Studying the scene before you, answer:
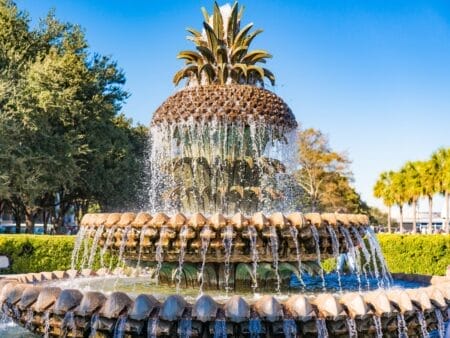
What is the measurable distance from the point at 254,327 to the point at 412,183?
55.7m

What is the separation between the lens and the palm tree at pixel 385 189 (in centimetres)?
6397

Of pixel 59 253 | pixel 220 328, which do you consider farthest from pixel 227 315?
pixel 59 253

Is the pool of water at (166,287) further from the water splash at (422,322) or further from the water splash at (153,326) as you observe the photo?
the water splash at (422,322)

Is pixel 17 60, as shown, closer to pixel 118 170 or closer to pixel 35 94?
pixel 35 94

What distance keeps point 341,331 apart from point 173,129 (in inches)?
191

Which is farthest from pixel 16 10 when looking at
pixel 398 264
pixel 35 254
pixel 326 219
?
pixel 326 219

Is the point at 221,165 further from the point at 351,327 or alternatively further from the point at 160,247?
the point at 351,327

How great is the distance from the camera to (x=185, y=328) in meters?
5.47

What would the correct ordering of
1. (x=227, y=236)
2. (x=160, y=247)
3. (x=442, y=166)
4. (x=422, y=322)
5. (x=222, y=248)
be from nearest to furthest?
1. (x=422, y=322)
2. (x=227, y=236)
3. (x=222, y=248)
4. (x=160, y=247)
5. (x=442, y=166)

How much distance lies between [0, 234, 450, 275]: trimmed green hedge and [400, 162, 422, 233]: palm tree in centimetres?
Result: 3776

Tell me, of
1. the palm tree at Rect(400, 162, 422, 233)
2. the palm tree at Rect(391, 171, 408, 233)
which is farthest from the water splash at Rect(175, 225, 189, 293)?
the palm tree at Rect(391, 171, 408, 233)

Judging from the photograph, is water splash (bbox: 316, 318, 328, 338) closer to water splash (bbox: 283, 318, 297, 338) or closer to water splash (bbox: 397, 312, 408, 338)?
water splash (bbox: 283, 318, 297, 338)

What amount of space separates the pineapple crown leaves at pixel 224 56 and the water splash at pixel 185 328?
17.0 ft

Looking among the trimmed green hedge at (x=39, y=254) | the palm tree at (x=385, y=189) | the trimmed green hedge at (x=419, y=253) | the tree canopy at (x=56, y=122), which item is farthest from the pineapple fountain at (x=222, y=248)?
the palm tree at (x=385, y=189)
